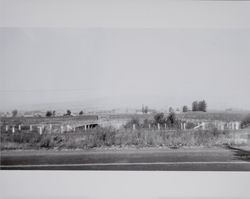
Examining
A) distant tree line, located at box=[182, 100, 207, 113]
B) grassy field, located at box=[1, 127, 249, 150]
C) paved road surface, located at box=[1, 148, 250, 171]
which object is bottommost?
paved road surface, located at box=[1, 148, 250, 171]

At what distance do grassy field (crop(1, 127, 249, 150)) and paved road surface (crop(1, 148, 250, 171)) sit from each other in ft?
0.15

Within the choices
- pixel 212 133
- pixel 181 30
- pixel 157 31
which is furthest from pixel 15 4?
pixel 212 133

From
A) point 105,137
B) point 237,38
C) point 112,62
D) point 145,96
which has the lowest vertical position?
point 105,137

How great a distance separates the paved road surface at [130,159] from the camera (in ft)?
→ 8.60

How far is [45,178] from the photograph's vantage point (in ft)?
8.63

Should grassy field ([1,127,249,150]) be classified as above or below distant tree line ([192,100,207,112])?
below

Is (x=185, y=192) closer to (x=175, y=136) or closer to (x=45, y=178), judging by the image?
(x=175, y=136)

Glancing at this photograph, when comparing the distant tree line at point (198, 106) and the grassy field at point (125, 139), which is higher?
the distant tree line at point (198, 106)

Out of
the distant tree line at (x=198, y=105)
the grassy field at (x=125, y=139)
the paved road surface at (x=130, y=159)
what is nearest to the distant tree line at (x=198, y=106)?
the distant tree line at (x=198, y=105)

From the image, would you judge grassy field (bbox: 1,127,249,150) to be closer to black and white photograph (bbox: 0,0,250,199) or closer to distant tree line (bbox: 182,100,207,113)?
black and white photograph (bbox: 0,0,250,199)

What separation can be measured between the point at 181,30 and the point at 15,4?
1330 mm

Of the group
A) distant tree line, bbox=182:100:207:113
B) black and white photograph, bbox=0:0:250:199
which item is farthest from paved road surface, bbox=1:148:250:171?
distant tree line, bbox=182:100:207:113

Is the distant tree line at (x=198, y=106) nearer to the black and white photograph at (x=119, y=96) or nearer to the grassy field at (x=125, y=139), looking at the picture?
the black and white photograph at (x=119, y=96)

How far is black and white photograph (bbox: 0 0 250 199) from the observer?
104 inches
